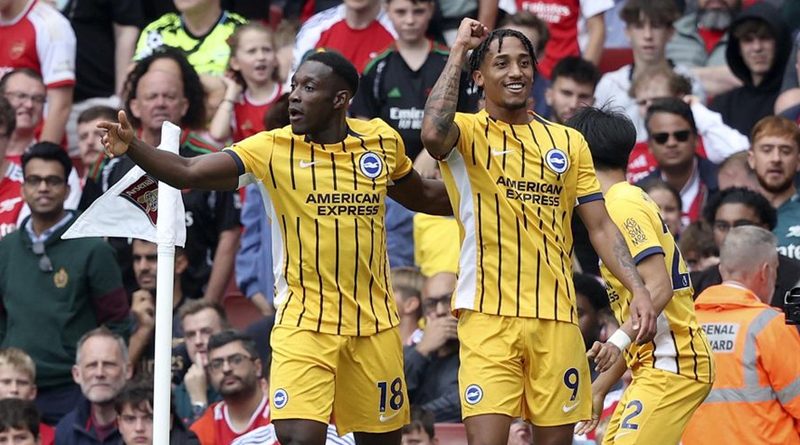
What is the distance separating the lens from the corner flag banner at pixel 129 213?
882 centimetres

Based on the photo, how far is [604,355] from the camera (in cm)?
831

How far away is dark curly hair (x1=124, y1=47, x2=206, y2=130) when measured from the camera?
1380cm

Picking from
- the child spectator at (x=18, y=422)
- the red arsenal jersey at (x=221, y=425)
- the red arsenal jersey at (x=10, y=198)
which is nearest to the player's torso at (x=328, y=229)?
the red arsenal jersey at (x=221, y=425)

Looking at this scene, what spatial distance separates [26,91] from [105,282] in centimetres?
245

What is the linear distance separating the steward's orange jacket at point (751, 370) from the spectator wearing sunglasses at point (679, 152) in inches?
133

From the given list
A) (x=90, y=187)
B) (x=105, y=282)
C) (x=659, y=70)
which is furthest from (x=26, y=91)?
(x=659, y=70)

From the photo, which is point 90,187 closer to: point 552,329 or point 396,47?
point 396,47

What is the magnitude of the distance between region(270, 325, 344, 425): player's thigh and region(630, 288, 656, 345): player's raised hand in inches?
57.7

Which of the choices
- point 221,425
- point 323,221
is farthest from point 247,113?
point 323,221

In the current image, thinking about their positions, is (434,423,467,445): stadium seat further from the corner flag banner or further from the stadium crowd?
the corner flag banner

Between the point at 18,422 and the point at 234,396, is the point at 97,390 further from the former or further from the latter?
the point at 234,396

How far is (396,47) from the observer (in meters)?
14.1

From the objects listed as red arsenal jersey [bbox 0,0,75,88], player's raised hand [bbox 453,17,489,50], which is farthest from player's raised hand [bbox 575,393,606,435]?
red arsenal jersey [bbox 0,0,75,88]

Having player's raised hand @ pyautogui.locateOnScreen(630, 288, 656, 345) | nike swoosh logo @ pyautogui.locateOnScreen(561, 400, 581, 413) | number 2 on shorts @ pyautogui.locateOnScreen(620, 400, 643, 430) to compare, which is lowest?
number 2 on shorts @ pyautogui.locateOnScreen(620, 400, 643, 430)
